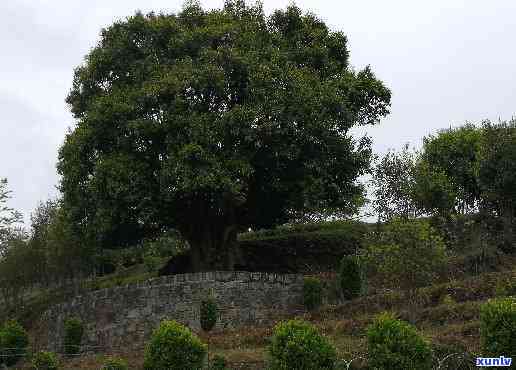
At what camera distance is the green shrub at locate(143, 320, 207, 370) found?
1770 cm

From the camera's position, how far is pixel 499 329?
49.6 ft

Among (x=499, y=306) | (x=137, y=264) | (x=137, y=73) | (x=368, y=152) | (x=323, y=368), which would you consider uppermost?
(x=137, y=73)

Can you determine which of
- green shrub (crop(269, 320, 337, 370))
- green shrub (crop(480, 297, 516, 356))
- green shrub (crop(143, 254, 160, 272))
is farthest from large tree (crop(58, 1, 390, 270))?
green shrub (crop(480, 297, 516, 356))

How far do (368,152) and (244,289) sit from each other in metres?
9.91

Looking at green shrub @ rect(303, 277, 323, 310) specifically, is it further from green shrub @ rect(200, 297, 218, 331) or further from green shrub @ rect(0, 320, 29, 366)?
green shrub @ rect(0, 320, 29, 366)

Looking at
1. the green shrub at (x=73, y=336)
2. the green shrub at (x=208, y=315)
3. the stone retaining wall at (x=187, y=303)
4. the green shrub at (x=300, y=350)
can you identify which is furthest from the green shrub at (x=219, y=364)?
the green shrub at (x=73, y=336)

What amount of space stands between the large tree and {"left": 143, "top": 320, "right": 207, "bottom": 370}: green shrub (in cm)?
1000

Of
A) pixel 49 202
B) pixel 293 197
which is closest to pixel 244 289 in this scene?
pixel 293 197

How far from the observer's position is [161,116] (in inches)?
1153

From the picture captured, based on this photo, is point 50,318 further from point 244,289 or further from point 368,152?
point 368,152

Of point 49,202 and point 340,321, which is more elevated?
point 49,202

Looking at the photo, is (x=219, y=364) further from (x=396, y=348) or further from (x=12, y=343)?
(x=12, y=343)

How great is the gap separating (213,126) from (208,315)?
8.45 meters

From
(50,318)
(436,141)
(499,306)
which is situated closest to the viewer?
(499,306)
